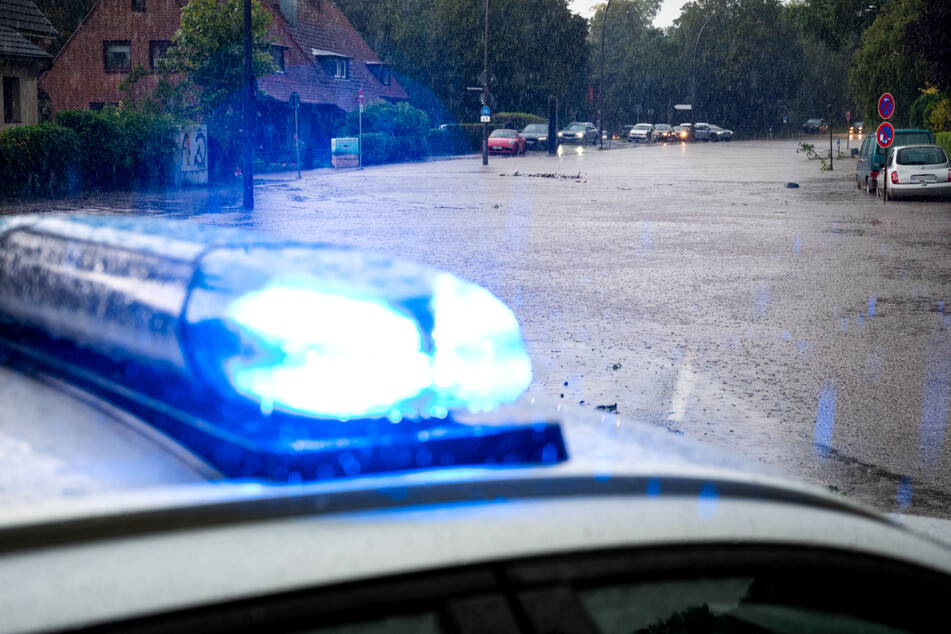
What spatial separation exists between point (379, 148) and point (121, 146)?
19361 mm

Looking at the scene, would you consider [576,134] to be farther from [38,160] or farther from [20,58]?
[38,160]

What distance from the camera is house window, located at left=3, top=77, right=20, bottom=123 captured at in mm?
35000

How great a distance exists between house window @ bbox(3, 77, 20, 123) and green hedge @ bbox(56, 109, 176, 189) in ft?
25.5

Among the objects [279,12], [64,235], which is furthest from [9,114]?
[64,235]

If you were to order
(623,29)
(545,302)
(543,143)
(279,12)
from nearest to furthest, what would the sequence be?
(545,302)
(279,12)
(543,143)
(623,29)

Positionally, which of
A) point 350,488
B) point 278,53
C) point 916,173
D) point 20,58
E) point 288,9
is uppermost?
point 288,9

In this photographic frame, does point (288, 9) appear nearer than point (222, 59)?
No

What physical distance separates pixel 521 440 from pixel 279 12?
2205 inches

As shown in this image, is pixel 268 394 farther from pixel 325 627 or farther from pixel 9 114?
pixel 9 114

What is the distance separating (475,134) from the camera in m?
64.2

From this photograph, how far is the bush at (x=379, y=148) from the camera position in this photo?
4528cm

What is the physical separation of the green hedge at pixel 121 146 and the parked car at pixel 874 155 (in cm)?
1846

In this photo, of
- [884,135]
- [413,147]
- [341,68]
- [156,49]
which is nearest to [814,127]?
[341,68]

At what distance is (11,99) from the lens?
35344 mm
